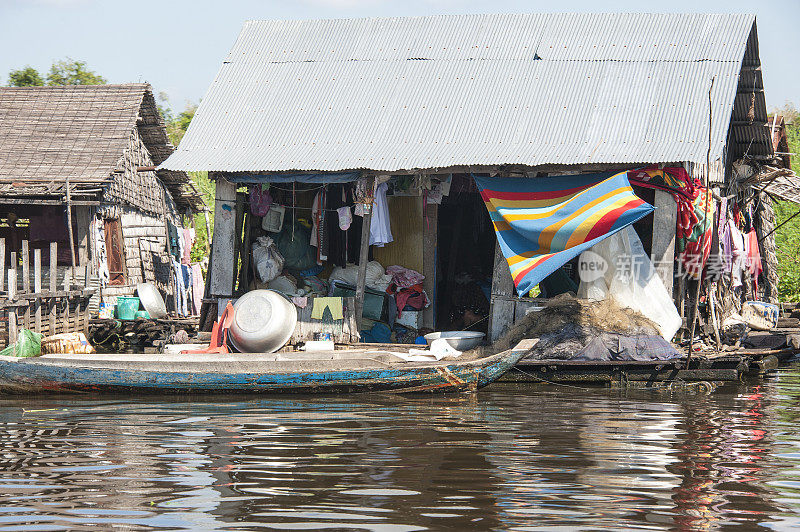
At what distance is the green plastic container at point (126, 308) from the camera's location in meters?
18.3

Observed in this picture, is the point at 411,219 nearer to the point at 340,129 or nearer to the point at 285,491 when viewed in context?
the point at 340,129

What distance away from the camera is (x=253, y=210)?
45.3 ft

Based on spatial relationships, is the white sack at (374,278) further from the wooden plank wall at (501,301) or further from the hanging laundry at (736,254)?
the hanging laundry at (736,254)

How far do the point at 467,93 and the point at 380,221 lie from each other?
2529 millimetres

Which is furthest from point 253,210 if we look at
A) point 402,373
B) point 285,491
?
point 285,491

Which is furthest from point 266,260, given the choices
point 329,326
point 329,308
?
point 329,326

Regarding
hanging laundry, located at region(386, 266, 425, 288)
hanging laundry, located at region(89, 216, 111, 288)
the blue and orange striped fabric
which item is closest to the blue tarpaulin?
hanging laundry, located at region(386, 266, 425, 288)

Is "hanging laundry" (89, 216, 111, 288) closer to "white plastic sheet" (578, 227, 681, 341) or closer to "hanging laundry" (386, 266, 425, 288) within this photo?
"hanging laundry" (386, 266, 425, 288)

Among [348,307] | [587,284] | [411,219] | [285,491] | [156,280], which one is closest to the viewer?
[285,491]

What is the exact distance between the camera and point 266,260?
539 inches

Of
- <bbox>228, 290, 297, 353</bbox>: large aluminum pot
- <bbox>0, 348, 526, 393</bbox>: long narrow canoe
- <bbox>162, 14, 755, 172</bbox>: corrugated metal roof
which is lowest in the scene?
<bbox>0, 348, 526, 393</bbox>: long narrow canoe

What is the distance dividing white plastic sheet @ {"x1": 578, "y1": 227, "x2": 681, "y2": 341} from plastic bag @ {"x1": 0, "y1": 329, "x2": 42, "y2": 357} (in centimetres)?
731

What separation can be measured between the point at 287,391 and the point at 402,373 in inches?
Result: 58.3

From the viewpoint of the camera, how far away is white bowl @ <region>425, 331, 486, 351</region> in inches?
488
